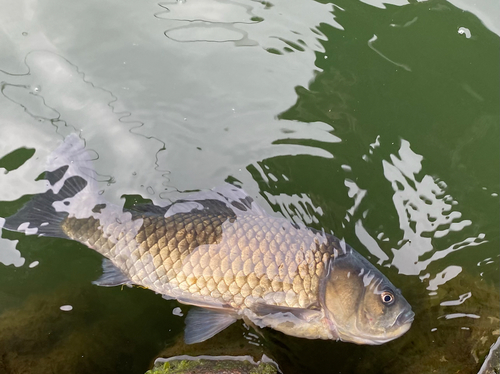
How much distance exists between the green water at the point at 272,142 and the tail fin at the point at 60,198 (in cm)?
31

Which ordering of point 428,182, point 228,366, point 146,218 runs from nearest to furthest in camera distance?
1. point 146,218
2. point 228,366
3. point 428,182

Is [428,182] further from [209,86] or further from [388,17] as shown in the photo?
[209,86]

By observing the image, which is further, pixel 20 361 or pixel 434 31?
pixel 434 31

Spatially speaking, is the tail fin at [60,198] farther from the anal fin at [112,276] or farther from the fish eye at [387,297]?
the fish eye at [387,297]

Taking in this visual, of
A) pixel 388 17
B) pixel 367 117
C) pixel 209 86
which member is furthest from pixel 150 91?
pixel 388 17

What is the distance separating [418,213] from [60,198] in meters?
2.68

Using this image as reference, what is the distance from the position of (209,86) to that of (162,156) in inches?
28.0

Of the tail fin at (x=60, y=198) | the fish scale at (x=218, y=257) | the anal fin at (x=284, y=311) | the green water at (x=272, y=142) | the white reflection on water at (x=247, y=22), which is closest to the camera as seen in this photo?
the fish scale at (x=218, y=257)

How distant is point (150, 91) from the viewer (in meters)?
3.21

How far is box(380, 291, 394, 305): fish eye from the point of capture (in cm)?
249

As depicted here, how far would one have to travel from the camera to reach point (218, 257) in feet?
7.88

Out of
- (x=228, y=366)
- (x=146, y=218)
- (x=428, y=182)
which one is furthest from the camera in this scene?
(x=428, y=182)

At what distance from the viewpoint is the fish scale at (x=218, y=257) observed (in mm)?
2410

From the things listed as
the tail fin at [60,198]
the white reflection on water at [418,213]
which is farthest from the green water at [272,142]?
the tail fin at [60,198]
